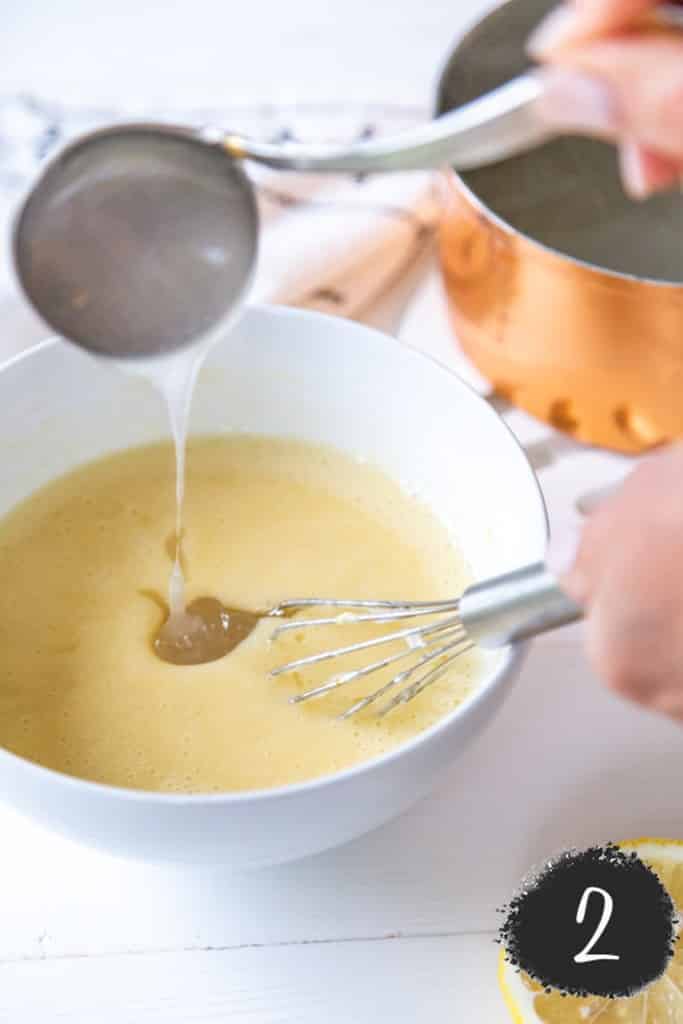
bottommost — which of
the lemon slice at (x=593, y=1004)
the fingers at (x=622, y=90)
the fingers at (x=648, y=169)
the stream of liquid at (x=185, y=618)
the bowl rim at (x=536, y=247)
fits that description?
the lemon slice at (x=593, y=1004)

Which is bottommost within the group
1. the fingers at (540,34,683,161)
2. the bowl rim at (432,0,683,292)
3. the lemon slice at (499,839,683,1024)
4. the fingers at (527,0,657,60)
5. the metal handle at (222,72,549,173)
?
the lemon slice at (499,839,683,1024)

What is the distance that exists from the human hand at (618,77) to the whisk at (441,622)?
0.26 m

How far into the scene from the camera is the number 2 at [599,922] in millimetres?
868

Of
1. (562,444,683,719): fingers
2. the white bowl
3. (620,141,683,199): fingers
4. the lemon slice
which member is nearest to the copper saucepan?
the white bowl

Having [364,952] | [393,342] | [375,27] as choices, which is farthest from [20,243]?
[375,27]

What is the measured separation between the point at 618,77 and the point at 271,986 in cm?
59

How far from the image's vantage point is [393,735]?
0.97 metres

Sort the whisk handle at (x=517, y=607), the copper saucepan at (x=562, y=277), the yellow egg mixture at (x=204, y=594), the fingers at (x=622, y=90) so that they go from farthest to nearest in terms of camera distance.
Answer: the copper saucepan at (x=562, y=277) < the yellow egg mixture at (x=204, y=594) < the whisk handle at (x=517, y=607) < the fingers at (x=622, y=90)

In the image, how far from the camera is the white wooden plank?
2.83ft

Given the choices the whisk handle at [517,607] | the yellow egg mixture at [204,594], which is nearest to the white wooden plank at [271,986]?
the yellow egg mixture at [204,594]

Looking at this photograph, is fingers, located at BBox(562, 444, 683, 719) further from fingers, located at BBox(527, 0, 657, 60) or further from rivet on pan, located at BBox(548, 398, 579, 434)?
rivet on pan, located at BBox(548, 398, 579, 434)

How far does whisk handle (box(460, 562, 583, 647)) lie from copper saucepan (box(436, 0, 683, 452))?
0.32 meters

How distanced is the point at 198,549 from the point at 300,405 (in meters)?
0.16

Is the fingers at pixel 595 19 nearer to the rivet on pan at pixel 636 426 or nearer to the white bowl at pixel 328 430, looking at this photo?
the white bowl at pixel 328 430
